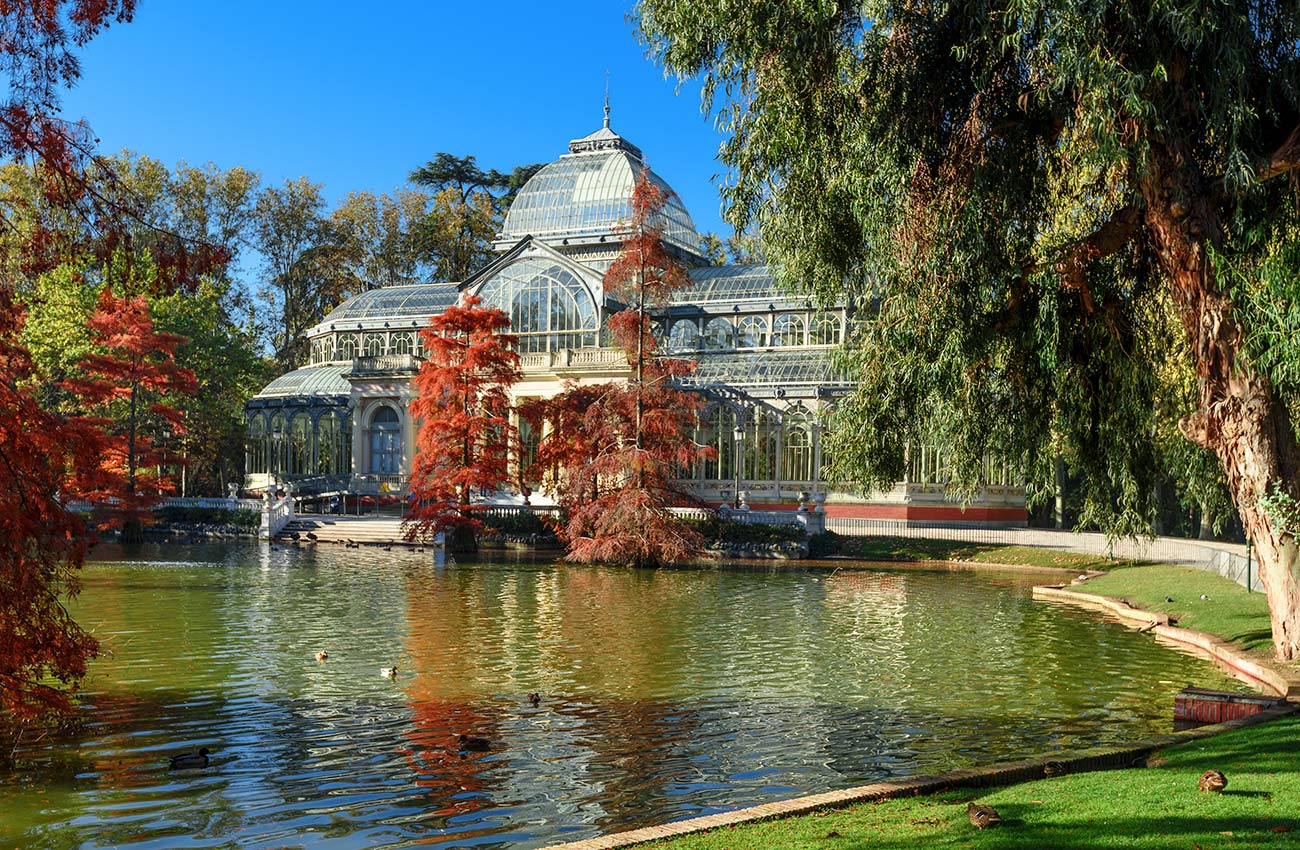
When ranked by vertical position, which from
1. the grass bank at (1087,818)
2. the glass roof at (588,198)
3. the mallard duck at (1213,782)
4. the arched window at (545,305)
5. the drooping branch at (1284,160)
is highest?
the glass roof at (588,198)

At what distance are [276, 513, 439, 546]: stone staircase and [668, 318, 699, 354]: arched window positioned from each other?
1400 centimetres

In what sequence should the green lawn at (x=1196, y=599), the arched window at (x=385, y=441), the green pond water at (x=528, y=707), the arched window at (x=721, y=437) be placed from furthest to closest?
the arched window at (x=385, y=441)
the arched window at (x=721, y=437)
the green lawn at (x=1196, y=599)
the green pond water at (x=528, y=707)

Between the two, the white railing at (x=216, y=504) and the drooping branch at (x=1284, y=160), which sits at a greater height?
the drooping branch at (x=1284, y=160)

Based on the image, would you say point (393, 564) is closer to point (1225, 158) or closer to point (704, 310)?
point (704, 310)

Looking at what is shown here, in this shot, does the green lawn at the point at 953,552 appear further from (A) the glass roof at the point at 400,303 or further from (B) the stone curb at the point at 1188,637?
(A) the glass roof at the point at 400,303

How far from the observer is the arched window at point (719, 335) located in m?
47.4

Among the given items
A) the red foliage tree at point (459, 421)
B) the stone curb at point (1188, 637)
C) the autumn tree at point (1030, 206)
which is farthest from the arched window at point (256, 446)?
the autumn tree at point (1030, 206)

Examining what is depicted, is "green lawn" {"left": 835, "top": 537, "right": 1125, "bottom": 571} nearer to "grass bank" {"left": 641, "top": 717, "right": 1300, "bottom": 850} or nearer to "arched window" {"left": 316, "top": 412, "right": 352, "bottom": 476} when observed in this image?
"grass bank" {"left": 641, "top": 717, "right": 1300, "bottom": 850}

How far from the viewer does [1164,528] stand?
4641 centimetres

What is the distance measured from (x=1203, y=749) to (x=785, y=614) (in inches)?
461

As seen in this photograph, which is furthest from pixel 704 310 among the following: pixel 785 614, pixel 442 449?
pixel 785 614

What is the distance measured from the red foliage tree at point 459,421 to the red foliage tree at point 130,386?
9.24 m

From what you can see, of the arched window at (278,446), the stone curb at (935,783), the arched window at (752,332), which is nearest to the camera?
the stone curb at (935,783)

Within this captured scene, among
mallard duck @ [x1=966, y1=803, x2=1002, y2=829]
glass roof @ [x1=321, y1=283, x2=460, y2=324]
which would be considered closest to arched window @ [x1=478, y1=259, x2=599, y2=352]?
glass roof @ [x1=321, y1=283, x2=460, y2=324]
